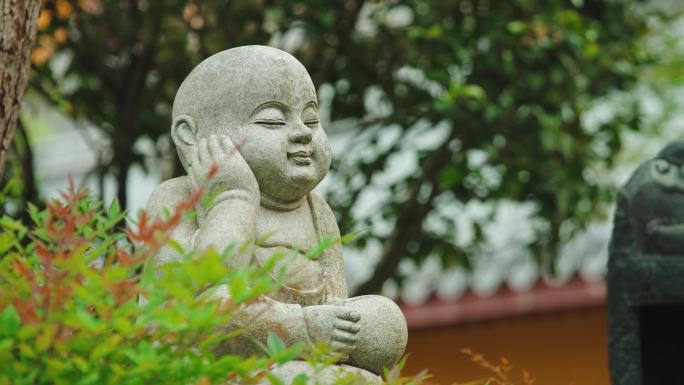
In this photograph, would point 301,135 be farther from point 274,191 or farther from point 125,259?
point 125,259

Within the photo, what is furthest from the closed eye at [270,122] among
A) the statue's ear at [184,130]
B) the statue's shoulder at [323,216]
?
the statue's shoulder at [323,216]

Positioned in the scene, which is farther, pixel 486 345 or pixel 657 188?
pixel 486 345

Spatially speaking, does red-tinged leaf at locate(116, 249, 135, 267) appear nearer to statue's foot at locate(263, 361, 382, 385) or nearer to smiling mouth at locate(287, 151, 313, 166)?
statue's foot at locate(263, 361, 382, 385)

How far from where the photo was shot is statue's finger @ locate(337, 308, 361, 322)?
4199 millimetres

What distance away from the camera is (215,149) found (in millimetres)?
4348

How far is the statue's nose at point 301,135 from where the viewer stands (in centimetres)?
442

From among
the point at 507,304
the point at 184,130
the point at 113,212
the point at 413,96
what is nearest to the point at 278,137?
the point at 184,130

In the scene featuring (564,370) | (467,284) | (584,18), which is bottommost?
(564,370)

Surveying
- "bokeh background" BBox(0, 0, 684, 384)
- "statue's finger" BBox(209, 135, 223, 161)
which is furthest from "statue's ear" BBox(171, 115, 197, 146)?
"bokeh background" BBox(0, 0, 684, 384)

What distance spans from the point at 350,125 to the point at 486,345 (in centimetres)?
193

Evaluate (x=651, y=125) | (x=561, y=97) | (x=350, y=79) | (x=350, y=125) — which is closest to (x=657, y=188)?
Result: (x=561, y=97)

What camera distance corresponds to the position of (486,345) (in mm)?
9844

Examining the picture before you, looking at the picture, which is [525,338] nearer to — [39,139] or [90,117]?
[90,117]

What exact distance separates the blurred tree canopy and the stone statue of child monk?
3096 millimetres
